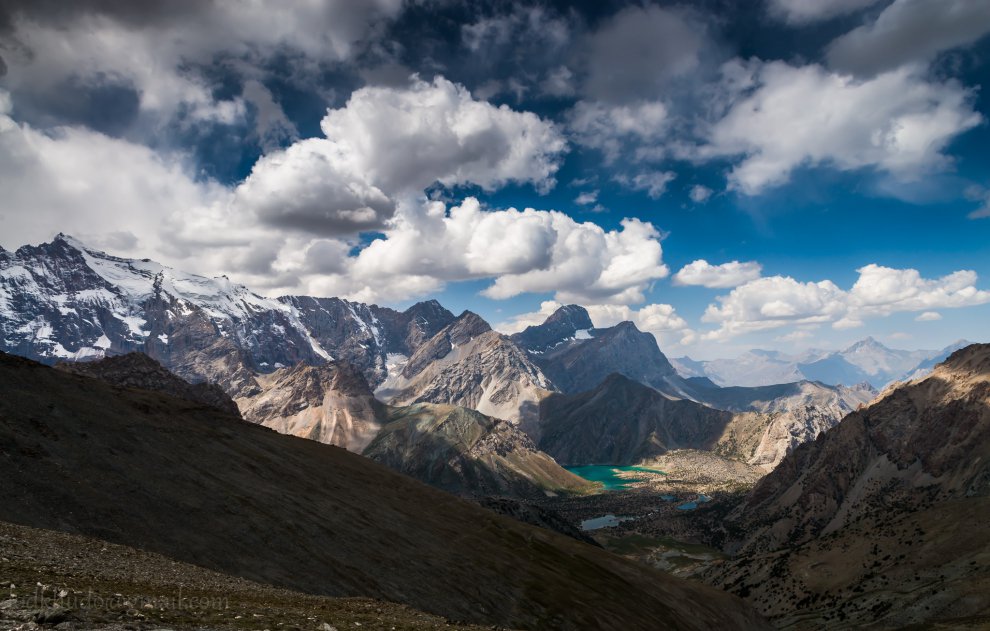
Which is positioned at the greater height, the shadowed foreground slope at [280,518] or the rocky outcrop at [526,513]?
the shadowed foreground slope at [280,518]

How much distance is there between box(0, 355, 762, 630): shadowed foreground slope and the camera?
61.0m

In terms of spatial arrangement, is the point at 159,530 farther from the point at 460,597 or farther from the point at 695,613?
the point at 695,613

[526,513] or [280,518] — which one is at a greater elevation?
[280,518]

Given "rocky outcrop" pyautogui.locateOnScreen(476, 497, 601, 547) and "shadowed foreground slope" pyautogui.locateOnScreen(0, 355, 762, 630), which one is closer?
"shadowed foreground slope" pyautogui.locateOnScreen(0, 355, 762, 630)

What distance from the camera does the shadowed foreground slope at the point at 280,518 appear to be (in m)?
61.0

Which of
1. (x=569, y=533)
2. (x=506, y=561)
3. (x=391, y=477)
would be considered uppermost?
(x=391, y=477)

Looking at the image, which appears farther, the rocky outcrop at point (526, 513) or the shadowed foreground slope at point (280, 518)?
the rocky outcrop at point (526, 513)

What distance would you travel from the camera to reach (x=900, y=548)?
12494 centimetres

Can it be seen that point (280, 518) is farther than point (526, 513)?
No

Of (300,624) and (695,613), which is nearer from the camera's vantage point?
(300,624)

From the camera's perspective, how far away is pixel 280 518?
79562mm

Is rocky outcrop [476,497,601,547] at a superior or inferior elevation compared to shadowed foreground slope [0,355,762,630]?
inferior

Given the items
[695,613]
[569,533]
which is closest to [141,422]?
[695,613]

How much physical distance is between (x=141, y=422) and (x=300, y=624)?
271ft
